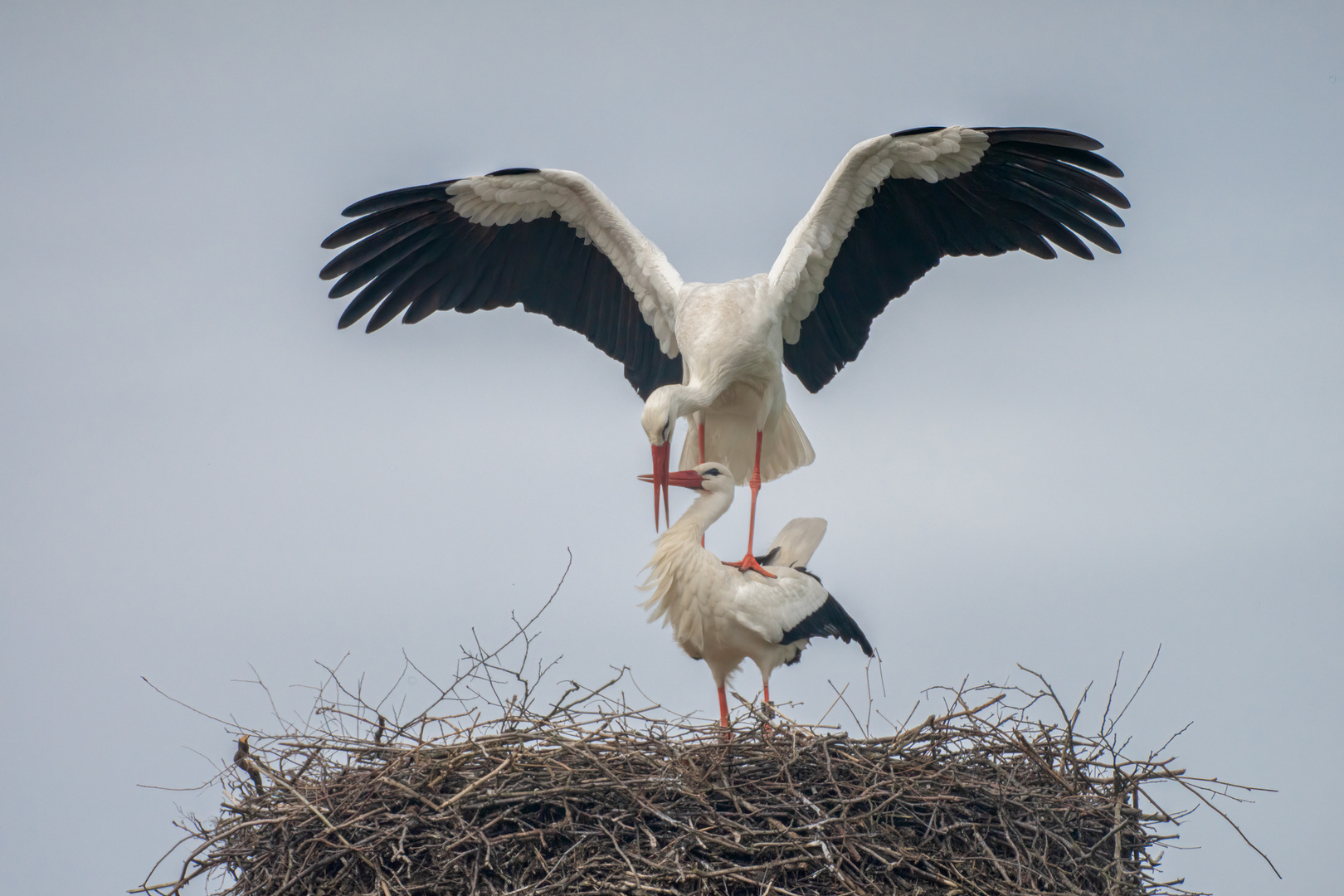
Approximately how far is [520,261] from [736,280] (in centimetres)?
118

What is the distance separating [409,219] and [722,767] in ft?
10.4

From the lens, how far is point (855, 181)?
539cm

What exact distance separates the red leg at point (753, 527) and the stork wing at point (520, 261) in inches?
23.6

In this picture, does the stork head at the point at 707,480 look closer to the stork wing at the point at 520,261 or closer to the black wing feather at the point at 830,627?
the black wing feather at the point at 830,627

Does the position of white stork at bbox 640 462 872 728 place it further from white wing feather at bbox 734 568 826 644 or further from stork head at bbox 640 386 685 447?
stork head at bbox 640 386 685 447

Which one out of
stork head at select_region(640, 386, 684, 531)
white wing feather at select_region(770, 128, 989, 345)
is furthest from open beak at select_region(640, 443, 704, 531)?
white wing feather at select_region(770, 128, 989, 345)

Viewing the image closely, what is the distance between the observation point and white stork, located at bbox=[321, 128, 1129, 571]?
17.3ft

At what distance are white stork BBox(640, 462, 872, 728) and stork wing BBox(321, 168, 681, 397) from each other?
1.17 meters

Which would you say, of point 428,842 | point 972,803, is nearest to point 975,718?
point 972,803

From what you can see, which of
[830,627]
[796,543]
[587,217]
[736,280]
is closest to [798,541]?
[796,543]

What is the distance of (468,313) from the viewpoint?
245 inches

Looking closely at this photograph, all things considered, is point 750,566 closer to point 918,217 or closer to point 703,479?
point 703,479

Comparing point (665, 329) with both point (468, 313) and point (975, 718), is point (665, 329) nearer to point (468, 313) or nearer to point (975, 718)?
point (468, 313)

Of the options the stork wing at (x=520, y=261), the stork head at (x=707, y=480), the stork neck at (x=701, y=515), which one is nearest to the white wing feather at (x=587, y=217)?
the stork wing at (x=520, y=261)
